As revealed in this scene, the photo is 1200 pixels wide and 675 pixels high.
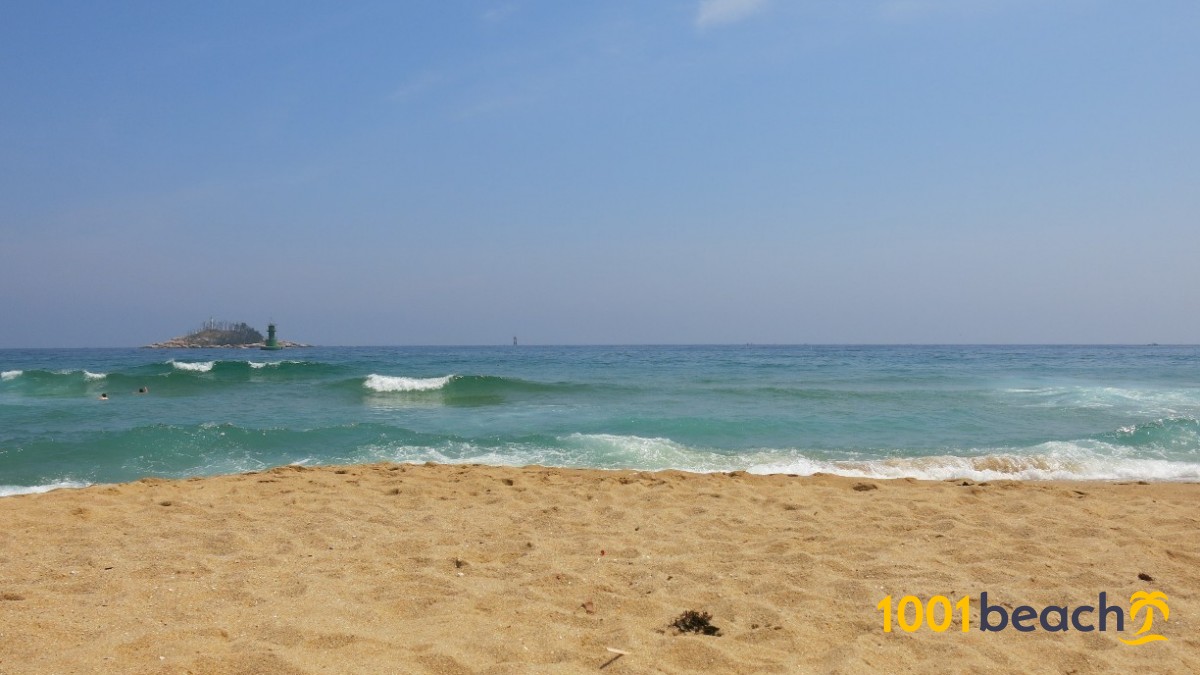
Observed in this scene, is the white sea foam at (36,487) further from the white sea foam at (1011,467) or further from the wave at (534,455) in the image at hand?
the white sea foam at (1011,467)

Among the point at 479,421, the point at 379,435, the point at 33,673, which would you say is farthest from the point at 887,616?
the point at 479,421

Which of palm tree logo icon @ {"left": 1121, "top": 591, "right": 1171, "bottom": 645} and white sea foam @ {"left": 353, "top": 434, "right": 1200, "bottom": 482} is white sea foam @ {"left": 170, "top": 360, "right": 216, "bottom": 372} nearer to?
white sea foam @ {"left": 353, "top": 434, "right": 1200, "bottom": 482}

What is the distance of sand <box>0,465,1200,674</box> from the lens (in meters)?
2.98

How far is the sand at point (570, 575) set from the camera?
2977 mm

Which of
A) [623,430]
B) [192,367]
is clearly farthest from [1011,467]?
[192,367]

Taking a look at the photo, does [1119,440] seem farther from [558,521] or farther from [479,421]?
[479,421]

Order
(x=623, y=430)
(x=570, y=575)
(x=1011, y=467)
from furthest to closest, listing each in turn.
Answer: (x=623, y=430)
(x=1011, y=467)
(x=570, y=575)

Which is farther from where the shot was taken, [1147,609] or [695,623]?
[1147,609]

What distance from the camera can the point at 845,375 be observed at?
27375 millimetres

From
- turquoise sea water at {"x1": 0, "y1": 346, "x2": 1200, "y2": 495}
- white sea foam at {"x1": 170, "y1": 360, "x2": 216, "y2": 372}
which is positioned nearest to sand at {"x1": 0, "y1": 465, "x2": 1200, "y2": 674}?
turquoise sea water at {"x1": 0, "y1": 346, "x2": 1200, "y2": 495}

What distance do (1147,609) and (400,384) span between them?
2123 cm

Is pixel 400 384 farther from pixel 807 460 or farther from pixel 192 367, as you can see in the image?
pixel 807 460

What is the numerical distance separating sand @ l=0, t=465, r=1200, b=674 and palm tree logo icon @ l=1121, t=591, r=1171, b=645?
5 centimetres

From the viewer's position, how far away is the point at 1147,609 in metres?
3.55
